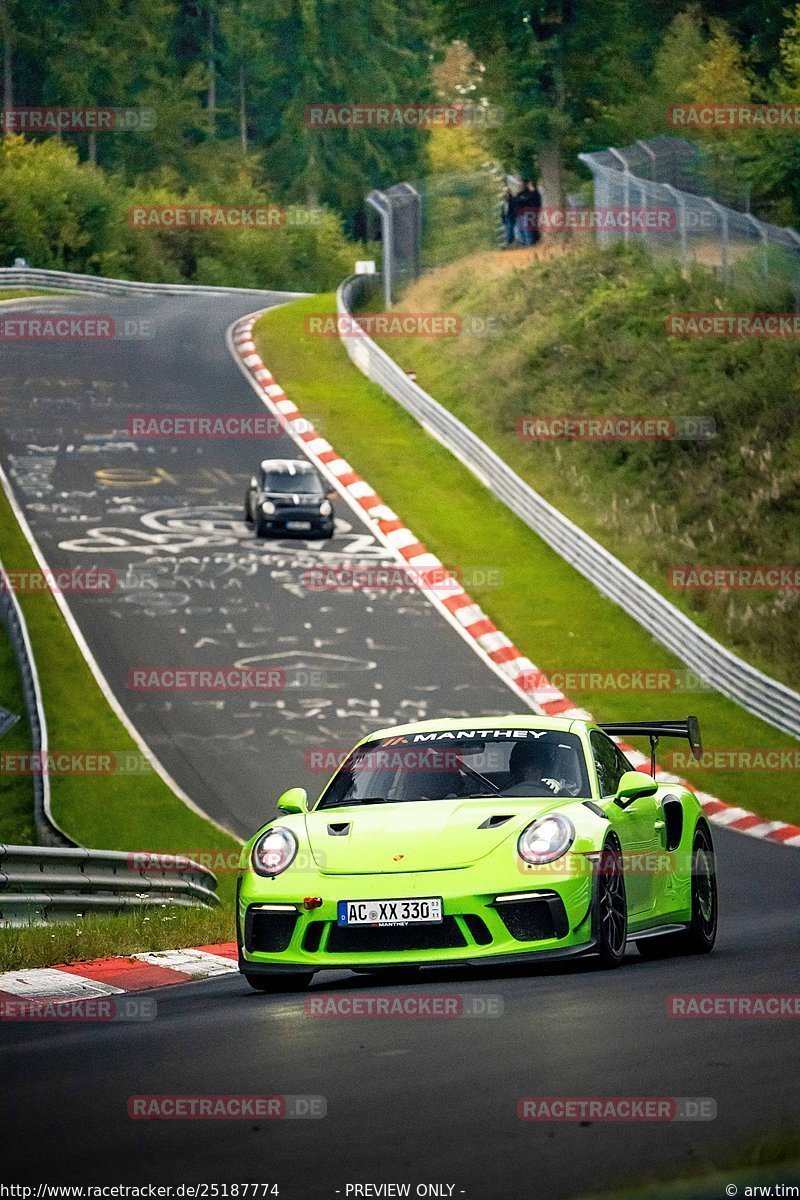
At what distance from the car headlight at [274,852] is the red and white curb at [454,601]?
7.73 metres

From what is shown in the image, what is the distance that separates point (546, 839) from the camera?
30.8 feet

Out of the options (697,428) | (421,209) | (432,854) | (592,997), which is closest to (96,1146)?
(592,997)

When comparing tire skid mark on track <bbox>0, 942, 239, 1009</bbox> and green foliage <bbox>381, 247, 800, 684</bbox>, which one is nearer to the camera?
tire skid mark on track <bbox>0, 942, 239, 1009</bbox>

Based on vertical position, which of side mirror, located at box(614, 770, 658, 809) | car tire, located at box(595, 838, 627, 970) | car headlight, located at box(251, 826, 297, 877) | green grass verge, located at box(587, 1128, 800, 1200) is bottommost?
car tire, located at box(595, 838, 627, 970)

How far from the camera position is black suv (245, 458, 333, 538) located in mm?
31688

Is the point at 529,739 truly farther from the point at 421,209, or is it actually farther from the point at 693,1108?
the point at 421,209

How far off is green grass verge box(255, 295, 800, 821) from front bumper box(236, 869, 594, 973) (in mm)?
12596

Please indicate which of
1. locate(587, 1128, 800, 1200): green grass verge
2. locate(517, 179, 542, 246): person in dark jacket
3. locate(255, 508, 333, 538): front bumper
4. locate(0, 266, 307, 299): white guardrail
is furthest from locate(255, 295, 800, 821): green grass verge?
locate(587, 1128, 800, 1200): green grass verge

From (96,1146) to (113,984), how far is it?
469 cm

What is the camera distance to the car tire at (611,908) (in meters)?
9.43

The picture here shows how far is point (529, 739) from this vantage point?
10.4 meters

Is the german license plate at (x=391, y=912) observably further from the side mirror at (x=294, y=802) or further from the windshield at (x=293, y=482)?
the windshield at (x=293, y=482)

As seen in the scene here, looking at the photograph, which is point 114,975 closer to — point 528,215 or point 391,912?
point 391,912

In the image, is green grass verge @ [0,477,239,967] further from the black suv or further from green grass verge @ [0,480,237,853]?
the black suv
